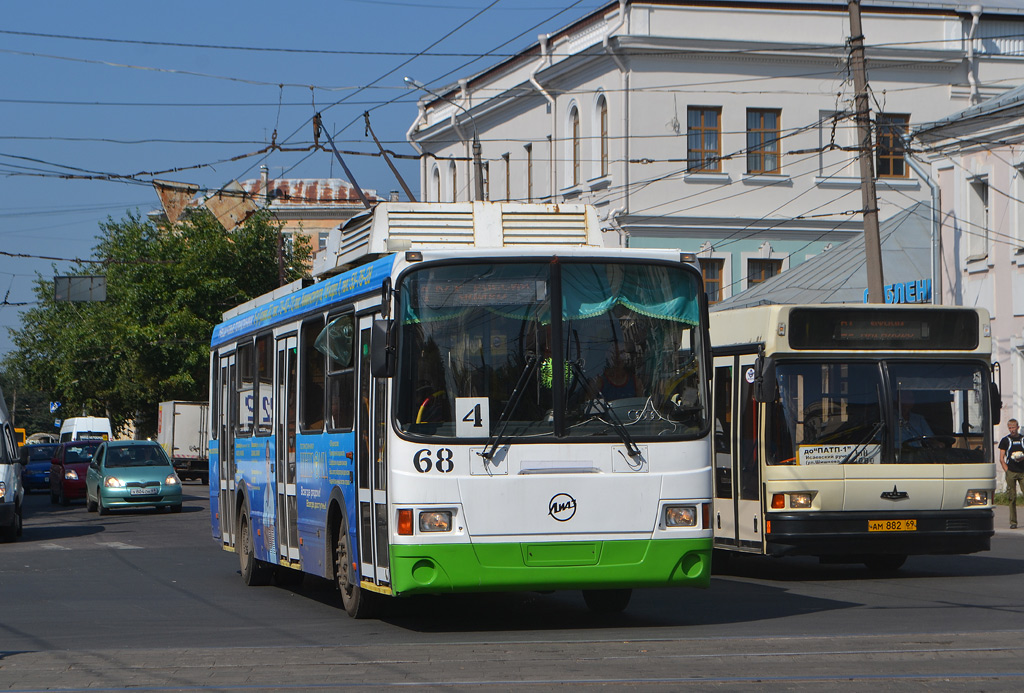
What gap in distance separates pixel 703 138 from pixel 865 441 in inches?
1110

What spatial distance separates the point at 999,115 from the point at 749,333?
16953mm

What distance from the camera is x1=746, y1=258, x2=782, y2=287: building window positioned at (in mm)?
43844

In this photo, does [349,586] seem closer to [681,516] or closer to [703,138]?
[681,516]

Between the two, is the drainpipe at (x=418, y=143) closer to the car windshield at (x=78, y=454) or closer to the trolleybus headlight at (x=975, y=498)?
the car windshield at (x=78, y=454)

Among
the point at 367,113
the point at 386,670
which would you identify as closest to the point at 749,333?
the point at 386,670

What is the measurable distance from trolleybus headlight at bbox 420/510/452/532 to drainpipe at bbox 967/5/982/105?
3776 cm

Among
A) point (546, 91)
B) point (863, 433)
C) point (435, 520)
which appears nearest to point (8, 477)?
point (863, 433)

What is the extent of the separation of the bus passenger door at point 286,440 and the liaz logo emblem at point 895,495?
595 cm

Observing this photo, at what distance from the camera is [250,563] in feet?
53.8

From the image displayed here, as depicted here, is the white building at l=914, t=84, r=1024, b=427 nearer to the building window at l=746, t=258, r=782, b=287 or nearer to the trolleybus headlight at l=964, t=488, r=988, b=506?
the building window at l=746, t=258, r=782, b=287

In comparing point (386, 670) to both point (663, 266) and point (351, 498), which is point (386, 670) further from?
point (663, 266)

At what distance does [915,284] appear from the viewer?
33.6m

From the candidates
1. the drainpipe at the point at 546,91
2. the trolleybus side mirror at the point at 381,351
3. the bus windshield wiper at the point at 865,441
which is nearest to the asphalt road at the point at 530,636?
the bus windshield wiper at the point at 865,441

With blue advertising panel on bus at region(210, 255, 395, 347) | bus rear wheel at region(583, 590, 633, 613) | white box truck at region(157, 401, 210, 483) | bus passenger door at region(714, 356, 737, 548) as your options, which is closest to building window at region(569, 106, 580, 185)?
white box truck at region(157, 401, 210, 483)
